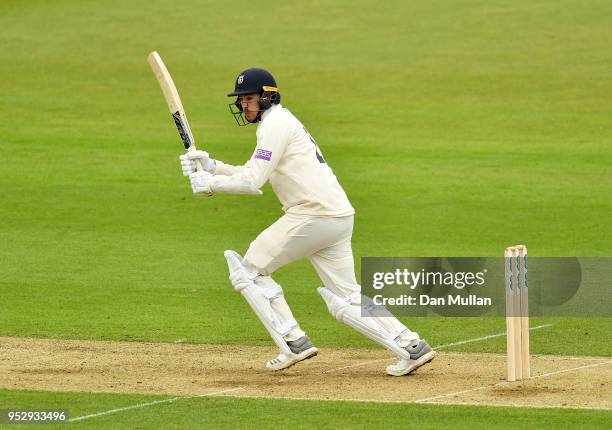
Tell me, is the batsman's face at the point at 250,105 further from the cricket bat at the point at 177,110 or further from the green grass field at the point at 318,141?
the green grass field at the point at 318,141

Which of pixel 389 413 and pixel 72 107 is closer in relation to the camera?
pixel 389 413

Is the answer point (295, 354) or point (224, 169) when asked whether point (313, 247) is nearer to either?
point (295, 354)

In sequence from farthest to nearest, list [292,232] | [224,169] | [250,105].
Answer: [224,169], [250,105], [292,232]

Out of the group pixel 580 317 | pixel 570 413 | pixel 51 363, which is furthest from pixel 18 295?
pixel 570 413

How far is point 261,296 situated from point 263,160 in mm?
1044

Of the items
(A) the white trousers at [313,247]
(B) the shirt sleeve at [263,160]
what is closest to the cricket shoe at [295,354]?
(A) the white trousers at [313,247]

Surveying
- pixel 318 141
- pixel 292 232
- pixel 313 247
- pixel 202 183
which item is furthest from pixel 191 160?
pixel 318 141

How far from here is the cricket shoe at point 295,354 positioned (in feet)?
34.2

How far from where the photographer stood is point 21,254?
52.5ft

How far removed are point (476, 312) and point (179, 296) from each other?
9.82ft

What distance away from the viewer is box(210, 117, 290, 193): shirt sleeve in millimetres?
10117

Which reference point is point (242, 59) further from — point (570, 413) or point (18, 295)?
point (570, 413)

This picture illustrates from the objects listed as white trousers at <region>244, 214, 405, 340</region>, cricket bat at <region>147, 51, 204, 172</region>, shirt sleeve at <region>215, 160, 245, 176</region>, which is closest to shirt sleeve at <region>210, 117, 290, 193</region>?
white trousers at <region>244, 214, 405, 340</region>

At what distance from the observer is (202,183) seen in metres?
10.3
